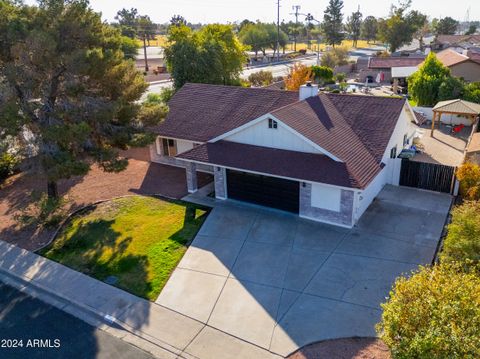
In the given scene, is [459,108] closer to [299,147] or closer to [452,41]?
[299,147]

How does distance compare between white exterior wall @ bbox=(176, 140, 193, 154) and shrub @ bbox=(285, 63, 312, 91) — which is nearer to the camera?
white exterior wall @ bbox=(176, 140, 193, 154)

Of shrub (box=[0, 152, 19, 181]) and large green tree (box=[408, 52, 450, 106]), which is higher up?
large green tree (box=[408, 52, 450, 106])

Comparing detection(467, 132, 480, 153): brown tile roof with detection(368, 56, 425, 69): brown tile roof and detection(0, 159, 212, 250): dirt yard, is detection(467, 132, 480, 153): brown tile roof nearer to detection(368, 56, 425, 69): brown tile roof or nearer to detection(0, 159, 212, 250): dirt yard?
detection(0, 159, 212, 250): dirt yard

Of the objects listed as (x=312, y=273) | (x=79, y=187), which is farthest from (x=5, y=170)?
(x=312, y=273)

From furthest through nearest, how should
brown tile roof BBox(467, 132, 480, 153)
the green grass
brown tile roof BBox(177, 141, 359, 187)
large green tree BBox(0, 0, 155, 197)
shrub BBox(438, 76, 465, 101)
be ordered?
shrub BBox(438, 76, 465, 101) → brown tile roof BBox(467, 132, 480, 153) → brown tile roof BBox(177, 141, 359, 187) → large green tree BBox(0, 0, 155, 197) → the green grass

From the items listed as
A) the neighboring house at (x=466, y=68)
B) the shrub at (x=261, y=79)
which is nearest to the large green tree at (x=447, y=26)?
the neighboring house at (x=466, y=68)

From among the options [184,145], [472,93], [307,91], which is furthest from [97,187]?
[472,93]

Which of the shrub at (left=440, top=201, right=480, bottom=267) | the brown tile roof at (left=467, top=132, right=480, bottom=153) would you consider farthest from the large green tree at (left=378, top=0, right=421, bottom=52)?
the shrub at (left=440, top=201, right=480, bottom=267)

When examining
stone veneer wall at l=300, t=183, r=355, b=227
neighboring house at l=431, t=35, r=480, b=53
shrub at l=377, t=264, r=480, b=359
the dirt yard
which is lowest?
the dirt yard

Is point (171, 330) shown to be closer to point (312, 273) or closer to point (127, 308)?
point (127, 308)
